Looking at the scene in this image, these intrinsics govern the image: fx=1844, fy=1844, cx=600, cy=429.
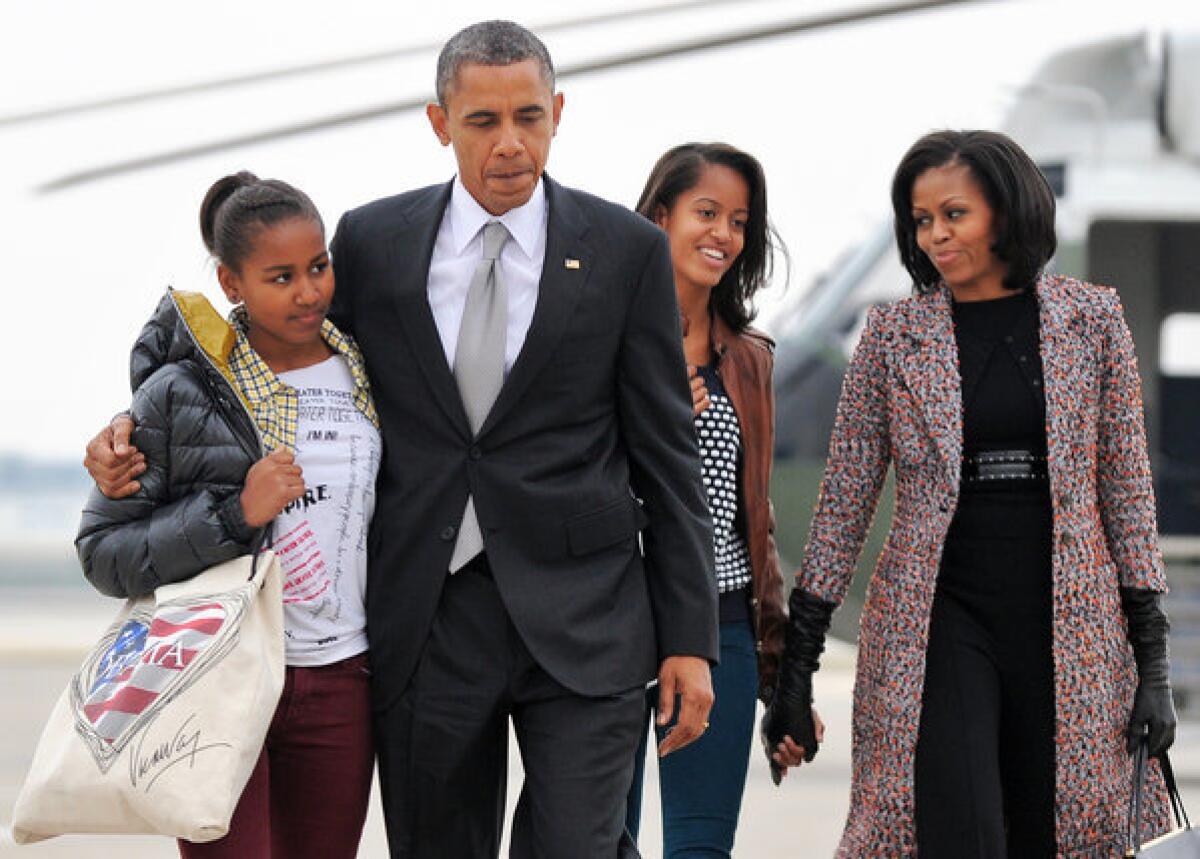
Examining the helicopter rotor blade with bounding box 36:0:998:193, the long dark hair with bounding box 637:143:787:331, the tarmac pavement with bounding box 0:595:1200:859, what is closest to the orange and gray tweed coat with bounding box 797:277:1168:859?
the long dark hair with bounding box 637:143:787:331

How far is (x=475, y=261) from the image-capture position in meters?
2.20

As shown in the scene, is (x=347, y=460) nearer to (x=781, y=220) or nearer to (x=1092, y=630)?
(x=1092, y=630)

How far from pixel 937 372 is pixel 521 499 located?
61 cm

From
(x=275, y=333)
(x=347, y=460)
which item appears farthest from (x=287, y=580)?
(x=275, y=333)

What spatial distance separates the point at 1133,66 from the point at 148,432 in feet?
16.0

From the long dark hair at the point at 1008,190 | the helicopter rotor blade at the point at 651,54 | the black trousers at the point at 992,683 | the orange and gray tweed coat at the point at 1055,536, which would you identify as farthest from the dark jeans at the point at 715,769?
the helicopter rotor blade at the point at 651,54

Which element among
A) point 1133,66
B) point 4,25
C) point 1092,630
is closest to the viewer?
point 1092,630

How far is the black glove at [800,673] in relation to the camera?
249 centimetres

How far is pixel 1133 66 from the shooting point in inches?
244

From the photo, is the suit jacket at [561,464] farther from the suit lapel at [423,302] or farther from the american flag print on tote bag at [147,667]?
the american flag print on tote bag at [147,667]

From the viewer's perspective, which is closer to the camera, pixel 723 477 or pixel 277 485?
pixel 277 485

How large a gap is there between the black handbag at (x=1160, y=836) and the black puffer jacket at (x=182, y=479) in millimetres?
1122

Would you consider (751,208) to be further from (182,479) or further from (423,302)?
(182,479)

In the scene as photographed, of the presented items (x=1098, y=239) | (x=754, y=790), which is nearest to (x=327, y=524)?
(x=754, y=790)
